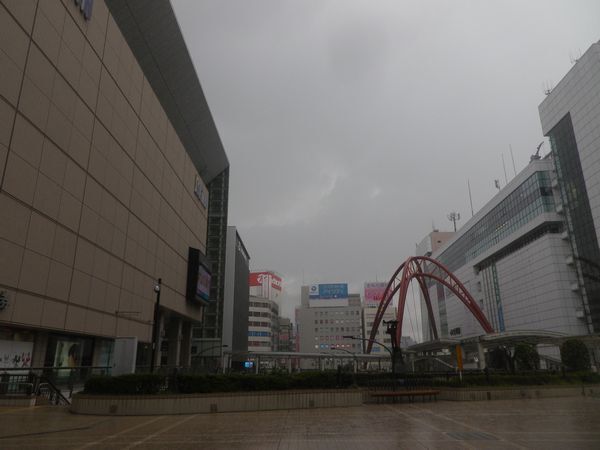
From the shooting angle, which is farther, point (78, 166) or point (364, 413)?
point (78, 166)

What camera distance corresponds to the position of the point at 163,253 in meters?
42.5

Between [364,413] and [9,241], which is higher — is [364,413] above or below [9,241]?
below

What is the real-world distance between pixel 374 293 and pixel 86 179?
14370 centimetres

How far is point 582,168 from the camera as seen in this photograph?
179 ft

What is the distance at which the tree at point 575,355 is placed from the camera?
36.6 meters

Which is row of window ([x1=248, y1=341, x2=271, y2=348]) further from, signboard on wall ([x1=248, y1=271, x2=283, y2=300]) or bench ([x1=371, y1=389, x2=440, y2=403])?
bench ([x1=371, y1=389, x2=440, y2=403])

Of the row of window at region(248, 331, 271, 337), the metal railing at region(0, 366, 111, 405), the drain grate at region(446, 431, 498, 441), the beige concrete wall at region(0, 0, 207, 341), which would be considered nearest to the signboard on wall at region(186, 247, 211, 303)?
the beige concrete wall at region(0, 0, 207, 341)

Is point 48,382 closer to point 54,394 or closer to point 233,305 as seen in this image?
point 54,394

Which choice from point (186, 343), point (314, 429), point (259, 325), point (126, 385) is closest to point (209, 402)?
point (126, 385)

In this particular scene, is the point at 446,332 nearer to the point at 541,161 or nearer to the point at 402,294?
the point at 402,294

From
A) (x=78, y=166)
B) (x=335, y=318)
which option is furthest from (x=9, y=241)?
(x=335, y=318)

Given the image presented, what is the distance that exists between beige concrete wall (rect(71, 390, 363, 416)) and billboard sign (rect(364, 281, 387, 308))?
144m

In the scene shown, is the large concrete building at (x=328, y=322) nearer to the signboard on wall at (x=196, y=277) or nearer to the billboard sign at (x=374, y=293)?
the billboard sign at (x=374, y=293)

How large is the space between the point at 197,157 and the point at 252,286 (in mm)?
84816
